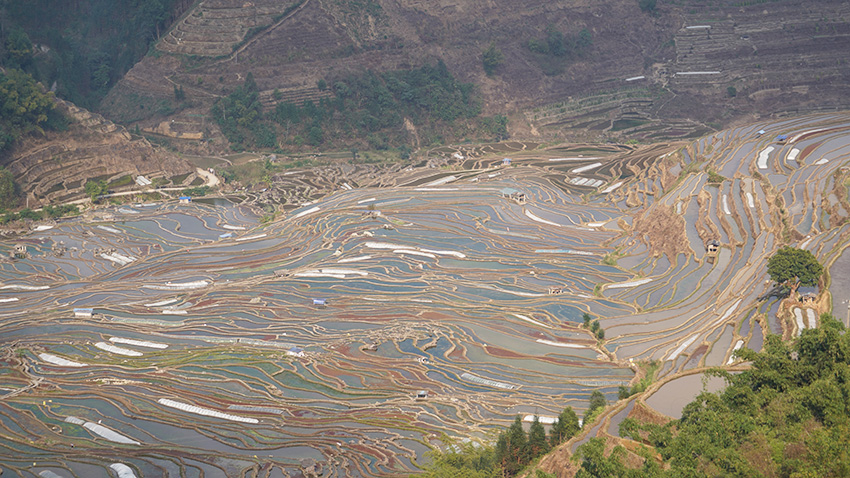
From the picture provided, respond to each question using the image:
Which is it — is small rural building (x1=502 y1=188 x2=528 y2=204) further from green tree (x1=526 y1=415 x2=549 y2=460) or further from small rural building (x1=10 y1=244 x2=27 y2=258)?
green tree (x1=526 y1=415 x2=549 y2=460)

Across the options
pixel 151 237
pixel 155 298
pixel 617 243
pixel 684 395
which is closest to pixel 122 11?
pixel 151 237

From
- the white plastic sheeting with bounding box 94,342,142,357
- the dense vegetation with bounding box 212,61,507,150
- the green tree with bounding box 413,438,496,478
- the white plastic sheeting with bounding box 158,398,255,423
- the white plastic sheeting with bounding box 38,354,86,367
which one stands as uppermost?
the dense vegetation with bounding box 212,61,507,150

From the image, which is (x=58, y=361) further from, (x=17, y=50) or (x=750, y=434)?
(x=17, y=50)

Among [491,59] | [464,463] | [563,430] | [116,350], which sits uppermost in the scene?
[491,59]

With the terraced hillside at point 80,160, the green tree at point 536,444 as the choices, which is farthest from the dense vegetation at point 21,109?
the green tree at point 536,444

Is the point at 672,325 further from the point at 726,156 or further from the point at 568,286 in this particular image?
the point at 726,156

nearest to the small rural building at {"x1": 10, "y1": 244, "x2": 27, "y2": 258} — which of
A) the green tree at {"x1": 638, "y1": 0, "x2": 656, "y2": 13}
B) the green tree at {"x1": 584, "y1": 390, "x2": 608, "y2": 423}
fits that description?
the green tree at {"x1": 584, "y1": 390, "x2": 608, "y2": 423}

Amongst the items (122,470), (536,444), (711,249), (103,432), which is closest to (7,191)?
(103,432)
